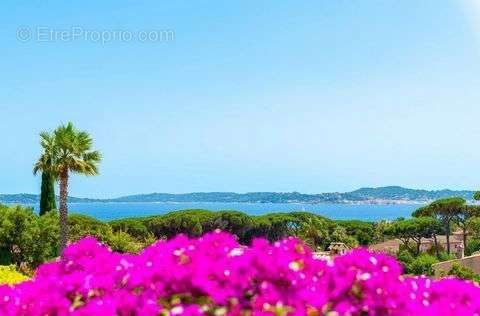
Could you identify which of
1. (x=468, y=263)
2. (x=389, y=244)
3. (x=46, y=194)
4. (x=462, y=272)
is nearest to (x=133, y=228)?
(x=46, y=194)

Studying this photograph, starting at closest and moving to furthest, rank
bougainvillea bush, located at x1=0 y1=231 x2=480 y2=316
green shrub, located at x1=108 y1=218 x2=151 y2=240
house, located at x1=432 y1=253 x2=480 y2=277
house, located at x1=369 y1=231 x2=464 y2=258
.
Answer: bougainvillea bush, located at x1=0 y1=231 x2=480 y2=316, house, located at x1=432 y1=253 x2=480 y2=277, green shrub, located at x1=108 y1=218 x2=151 y2=240, house, located at x1=369 y1=231 x2=464 y2=258

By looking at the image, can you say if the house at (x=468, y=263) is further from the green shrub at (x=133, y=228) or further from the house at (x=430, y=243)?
the house at (x=430, y=243)

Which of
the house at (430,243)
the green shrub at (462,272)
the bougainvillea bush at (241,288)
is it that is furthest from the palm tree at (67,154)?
the house at (430,243)

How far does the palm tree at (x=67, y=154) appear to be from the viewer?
125 ft

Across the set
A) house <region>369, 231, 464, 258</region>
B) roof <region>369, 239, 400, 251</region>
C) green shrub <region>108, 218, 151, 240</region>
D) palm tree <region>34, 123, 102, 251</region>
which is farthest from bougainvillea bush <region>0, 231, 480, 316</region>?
roof <region>369, 239, 400, 251</region>

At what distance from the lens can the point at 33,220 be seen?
34.4 metres

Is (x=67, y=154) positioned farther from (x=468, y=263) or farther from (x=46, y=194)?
(x=468, y=263)

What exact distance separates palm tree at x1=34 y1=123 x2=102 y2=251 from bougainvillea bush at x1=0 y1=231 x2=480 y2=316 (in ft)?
113

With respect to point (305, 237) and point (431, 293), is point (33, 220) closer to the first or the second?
point (431, 293)

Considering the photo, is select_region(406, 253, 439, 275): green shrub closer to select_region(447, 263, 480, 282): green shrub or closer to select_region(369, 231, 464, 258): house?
select_region(447, 263, 480, 282): green shrub

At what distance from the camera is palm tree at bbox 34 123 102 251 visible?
125 feet

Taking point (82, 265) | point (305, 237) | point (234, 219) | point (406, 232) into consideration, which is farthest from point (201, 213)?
point (82, 265)

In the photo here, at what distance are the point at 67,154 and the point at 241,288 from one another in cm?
3569

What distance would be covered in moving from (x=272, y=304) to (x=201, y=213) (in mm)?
66891
